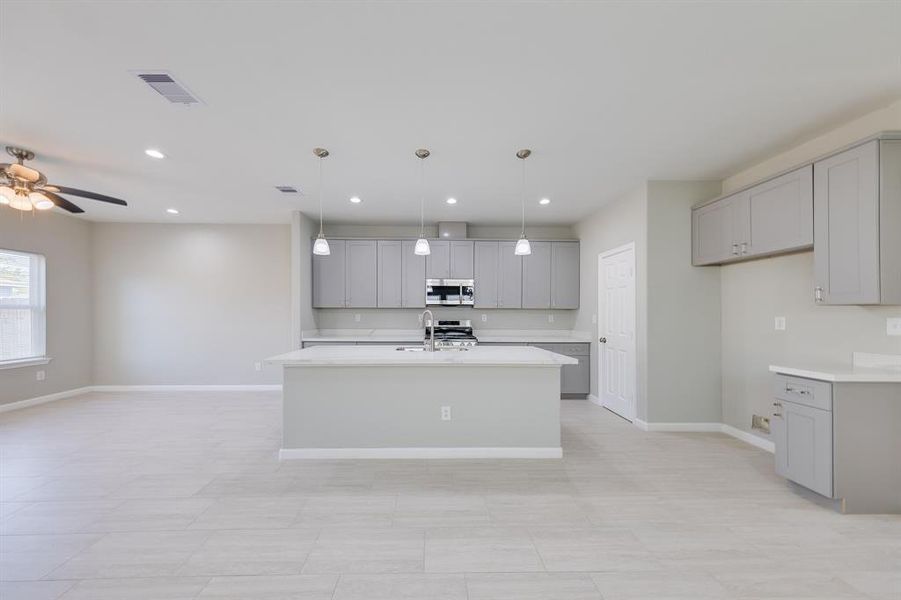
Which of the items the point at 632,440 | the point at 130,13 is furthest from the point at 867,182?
the point at 130,13

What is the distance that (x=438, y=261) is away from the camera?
644cm

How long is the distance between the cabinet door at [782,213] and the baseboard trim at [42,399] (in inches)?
336

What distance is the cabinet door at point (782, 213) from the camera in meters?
3.14

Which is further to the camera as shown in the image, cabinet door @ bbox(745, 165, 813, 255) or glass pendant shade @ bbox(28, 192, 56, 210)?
glass pendant shade @ bbox(28, 192, 56, 210)

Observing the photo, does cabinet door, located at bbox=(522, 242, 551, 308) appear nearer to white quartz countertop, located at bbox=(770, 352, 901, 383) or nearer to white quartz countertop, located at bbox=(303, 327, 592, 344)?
white quartz countertop, located at bbox=(303, 327, 592, 344)

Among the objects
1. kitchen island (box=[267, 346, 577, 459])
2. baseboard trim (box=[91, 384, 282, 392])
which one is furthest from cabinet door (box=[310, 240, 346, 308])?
kitchen island (box=[267, 346, 577, 459])

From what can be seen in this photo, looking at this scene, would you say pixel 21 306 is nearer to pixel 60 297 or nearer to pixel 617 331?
pixel 60 297

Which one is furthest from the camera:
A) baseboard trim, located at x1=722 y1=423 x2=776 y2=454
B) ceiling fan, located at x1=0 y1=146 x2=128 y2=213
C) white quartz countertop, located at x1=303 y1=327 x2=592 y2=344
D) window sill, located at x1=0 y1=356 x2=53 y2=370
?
white quartz countertop, located at x1=303 y1=327 x2=592 y2=344

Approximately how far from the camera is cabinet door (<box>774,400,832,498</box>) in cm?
271

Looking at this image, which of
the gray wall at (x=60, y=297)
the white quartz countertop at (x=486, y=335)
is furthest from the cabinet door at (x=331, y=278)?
the gray wall at (x=60, y=297)

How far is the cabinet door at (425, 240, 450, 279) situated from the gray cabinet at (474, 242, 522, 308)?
17.7 inches

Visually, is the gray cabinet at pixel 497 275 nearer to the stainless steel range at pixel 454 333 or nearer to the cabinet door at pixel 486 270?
the cabinet door at pixel 486 270

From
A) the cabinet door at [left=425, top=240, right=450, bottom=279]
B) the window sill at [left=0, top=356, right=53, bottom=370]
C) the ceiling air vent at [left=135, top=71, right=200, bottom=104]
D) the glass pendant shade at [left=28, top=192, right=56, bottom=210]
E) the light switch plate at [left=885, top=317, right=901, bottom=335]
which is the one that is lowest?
the window sill at [left=0, top=356, right=53, bottom=370]

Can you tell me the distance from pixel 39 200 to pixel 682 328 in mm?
6130
